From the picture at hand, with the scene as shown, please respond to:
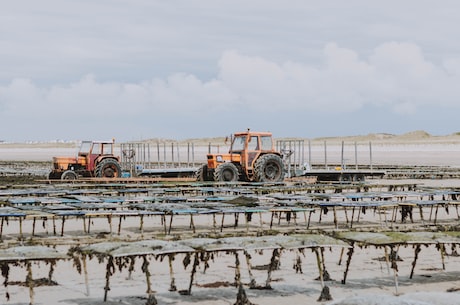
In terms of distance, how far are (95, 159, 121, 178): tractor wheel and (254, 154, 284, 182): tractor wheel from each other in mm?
6598

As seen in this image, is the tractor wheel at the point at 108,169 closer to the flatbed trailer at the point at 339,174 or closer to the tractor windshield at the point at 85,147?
the tractor windshield at the point at 85,147

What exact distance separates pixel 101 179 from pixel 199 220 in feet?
31.1

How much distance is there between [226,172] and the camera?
27.7 meters

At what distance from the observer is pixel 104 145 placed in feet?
104

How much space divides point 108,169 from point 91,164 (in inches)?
33.1

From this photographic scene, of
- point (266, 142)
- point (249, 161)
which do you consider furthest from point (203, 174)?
point (266, 142)

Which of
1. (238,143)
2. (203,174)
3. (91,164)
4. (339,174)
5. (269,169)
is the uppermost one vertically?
(238,143)

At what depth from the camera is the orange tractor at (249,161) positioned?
27453 millimetres

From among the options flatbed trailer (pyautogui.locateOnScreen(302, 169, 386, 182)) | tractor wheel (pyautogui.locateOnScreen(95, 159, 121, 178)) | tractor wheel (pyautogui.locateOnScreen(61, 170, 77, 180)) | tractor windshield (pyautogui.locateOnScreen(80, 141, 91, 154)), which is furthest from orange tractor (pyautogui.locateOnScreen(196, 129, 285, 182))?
tractor windshield (pyautogui.locateOnScreen(80, 141, 91, 154))

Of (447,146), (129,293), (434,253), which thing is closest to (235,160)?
(434,253)

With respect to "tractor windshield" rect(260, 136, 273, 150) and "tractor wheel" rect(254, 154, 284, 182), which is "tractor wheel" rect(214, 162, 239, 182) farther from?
"tractor windshield" rect(260, 136, 273, 150)

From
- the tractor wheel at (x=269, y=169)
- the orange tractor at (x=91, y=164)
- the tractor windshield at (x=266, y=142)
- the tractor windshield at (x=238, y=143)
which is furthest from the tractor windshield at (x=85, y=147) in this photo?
the tractor wheel at (x=269, y=169)

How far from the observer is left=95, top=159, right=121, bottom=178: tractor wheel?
101 feet

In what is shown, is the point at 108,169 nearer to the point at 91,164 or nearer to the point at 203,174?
the point at 91,164
